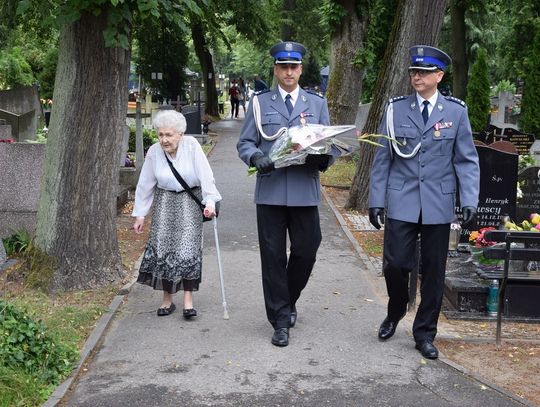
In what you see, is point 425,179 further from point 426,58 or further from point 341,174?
point 341,174

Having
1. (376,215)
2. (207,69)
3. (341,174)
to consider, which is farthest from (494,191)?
(207,69)

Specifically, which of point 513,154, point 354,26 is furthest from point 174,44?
point 513,154

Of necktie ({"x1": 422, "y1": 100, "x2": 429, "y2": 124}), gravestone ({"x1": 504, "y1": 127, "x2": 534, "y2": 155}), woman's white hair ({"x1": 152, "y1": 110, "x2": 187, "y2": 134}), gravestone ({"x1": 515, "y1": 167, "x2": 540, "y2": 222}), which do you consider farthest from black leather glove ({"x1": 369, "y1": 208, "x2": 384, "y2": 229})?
gravestone ({"x1": 504, "y1": 127, "x2": 534, "y2": 155})

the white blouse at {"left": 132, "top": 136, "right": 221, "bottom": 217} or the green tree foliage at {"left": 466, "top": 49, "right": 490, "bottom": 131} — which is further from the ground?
the green tree foliage at {"left": 466, "top": 49, "right": 490, "bottom": 131}

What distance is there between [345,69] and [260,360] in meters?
14.2

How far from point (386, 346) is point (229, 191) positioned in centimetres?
923

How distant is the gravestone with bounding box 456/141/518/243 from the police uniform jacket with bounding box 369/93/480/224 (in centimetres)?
304

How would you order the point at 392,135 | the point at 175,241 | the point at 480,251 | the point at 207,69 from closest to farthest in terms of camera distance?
the point at 392,135
the point at 175,241
the point at 480,251
the point at 207,69

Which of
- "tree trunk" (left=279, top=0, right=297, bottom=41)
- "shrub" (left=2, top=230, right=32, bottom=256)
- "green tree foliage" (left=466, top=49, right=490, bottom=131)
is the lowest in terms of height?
"shrub" (left=2, top=230, right=32, bottom=256)

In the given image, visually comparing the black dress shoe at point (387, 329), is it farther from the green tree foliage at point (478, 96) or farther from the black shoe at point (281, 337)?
the green tree foliage at point (478, 96)

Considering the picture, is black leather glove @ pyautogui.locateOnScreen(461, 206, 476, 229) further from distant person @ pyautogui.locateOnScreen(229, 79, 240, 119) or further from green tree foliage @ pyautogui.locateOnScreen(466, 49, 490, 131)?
distant person @ pyautogui.locateOnScreen(229, 79, 240, 119)

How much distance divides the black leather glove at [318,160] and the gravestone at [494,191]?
3302 mm

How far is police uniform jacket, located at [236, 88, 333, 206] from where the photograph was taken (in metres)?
5.88

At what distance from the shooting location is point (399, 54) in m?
11.9
